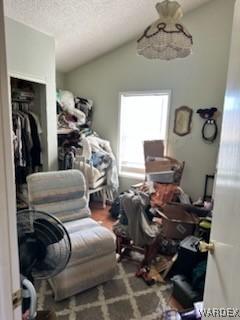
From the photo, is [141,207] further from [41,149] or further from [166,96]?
[166,96]

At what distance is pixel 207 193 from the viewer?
3609 mm

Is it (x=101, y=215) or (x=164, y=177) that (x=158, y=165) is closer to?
(x=164, y=177)

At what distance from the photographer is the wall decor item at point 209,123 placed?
133 inches

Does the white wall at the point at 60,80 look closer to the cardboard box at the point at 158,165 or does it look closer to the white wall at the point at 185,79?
the white wall at the point at 185,79

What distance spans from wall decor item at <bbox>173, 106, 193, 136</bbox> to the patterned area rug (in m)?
2.24

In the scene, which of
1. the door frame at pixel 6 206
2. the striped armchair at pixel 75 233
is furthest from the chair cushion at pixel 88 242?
the door frame at pixel 6 206

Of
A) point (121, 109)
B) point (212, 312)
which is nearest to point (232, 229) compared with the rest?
point (212, 312)

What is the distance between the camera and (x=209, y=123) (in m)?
3.46

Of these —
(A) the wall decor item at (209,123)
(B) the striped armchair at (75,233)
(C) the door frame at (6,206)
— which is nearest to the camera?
(C) the door frame at (6,206)

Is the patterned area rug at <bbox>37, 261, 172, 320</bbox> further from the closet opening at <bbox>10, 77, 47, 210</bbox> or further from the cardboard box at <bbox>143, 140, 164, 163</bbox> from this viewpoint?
the cardboard box at <bbox>143, 140, 164, 163</bbox>

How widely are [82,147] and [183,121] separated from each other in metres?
1.60

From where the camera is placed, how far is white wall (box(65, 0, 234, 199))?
129 inches

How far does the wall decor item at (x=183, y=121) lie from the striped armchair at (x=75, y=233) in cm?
188

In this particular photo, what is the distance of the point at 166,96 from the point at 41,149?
2076mm
